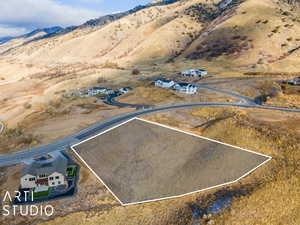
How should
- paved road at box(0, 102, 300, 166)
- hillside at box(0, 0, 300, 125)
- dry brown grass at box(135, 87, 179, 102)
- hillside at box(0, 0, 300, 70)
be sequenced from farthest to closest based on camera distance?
1. hillside at box(0, 0, 300, 70)
2. hillside at box(0, 0, 300, 125)
3. dry brown grass at box(135, 87, 179, 102)
4. paved road at box(0, 102, 300, 166)

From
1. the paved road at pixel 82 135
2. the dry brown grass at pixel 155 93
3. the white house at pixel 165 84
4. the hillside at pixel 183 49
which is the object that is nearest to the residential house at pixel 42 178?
the paved road at pixel 82 135

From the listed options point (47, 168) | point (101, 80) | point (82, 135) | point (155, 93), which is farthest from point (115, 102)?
point (47, 168)

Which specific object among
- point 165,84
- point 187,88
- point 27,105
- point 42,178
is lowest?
point 27,105

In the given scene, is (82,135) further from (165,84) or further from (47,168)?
(165,84)

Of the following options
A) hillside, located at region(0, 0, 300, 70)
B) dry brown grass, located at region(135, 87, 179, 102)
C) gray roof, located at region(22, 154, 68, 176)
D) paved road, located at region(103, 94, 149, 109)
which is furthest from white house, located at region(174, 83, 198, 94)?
gray roof, located at region(22, 154, 68, 176)

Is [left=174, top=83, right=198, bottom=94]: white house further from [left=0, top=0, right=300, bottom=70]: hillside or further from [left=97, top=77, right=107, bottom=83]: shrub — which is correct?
[left=0, top=0, right=300, bottom=70]: hillside

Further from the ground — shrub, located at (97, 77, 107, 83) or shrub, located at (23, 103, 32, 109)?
shrub, located at (97, 77, 107, 83)

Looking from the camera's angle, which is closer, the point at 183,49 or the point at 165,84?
the point at 165,84

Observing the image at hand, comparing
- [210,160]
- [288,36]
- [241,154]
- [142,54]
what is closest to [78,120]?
[210,160]
